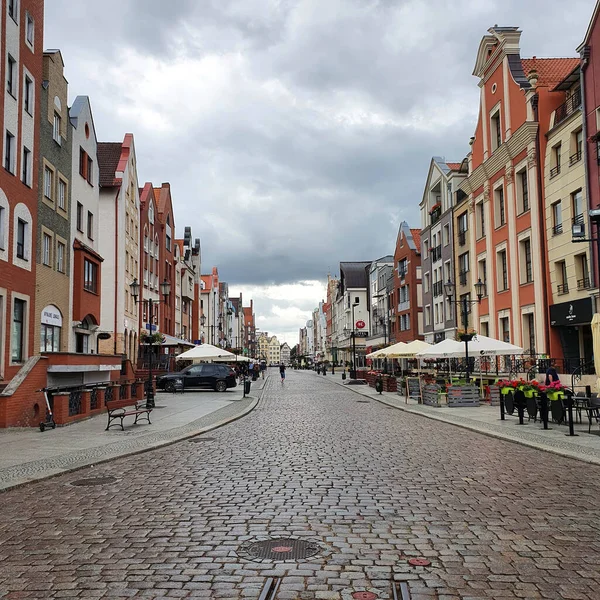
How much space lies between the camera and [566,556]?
17.9 ft

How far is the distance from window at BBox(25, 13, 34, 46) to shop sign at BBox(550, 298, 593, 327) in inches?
949

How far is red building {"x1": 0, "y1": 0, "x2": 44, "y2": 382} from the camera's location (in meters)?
20.1

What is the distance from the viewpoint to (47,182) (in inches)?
985

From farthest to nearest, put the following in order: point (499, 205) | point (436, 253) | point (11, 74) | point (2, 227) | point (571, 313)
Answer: point (436, 253) → point (499, 205) → point (571, 313) → point (11, 74) → point (2, 227)

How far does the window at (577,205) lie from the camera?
26452mm

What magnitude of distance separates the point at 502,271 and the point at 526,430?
2102 cm

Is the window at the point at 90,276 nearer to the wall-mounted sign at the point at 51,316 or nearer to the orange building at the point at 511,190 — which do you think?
the wall-mounted sign at the point at 51,316

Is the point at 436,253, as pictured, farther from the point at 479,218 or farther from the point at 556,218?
the point at 556,218

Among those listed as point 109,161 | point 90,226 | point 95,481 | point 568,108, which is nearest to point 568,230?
point 568,108

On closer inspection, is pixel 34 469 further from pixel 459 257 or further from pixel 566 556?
pixel 459 257

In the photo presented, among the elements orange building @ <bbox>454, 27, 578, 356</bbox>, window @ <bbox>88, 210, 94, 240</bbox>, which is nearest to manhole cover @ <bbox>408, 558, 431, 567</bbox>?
orange building @ <bbox>454, 27, 578, 356</bbox>

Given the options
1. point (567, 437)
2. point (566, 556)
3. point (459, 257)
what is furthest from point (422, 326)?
point (566, 556)

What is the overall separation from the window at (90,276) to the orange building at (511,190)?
2152 centimetres

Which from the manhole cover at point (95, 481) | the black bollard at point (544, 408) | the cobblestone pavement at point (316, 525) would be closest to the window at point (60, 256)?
the cobblestone pavement at point (316, 525)
